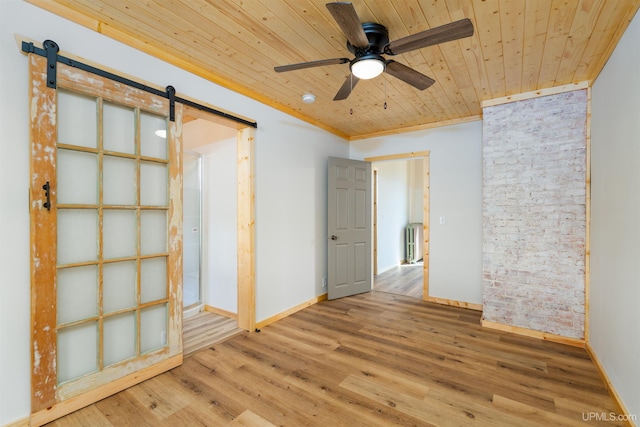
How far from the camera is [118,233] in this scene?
6.97 feet

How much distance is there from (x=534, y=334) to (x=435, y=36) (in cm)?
323

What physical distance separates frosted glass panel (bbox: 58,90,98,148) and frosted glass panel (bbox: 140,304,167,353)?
1.37 meters

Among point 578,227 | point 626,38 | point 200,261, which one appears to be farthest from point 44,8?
point 578,227

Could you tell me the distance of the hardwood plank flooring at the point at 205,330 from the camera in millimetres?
2846

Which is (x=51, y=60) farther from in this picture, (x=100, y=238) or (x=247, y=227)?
(x=247, y=227)

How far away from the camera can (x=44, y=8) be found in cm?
177

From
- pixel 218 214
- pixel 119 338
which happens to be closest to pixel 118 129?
pixel 119 338

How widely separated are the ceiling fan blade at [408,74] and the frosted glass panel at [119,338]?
2752 millimetres

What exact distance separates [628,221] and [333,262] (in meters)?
3.15

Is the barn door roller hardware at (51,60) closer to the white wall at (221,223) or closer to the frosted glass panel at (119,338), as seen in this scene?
the frosted glass panel at (119,338)

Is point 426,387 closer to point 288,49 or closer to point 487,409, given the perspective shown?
point 487,409

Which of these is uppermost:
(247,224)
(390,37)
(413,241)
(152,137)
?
(390,37)

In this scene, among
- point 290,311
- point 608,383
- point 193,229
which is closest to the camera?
point 608,383

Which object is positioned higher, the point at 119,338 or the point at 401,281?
the point at 119,338
